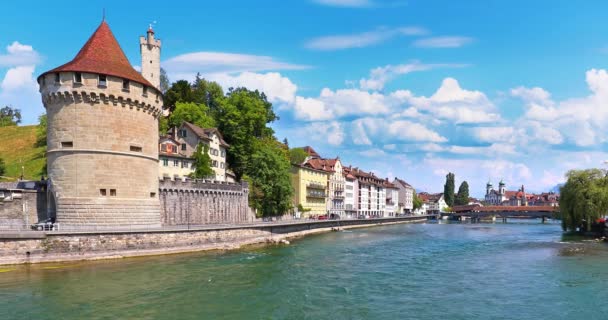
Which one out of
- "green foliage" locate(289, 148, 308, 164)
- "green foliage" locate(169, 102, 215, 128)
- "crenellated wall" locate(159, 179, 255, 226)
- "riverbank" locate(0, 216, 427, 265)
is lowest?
"riverbank" locate(0, 216, 427, 265)

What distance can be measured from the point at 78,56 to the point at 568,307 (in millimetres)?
32573

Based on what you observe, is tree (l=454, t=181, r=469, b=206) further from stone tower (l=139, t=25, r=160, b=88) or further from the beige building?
stone tower (l=139, t=25, r=160, b=88)

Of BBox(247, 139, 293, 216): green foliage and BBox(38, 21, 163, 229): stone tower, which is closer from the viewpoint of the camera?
BBox(38, 21, 163, 229): stone tower

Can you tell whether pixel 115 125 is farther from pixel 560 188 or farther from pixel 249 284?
pixel 560 188

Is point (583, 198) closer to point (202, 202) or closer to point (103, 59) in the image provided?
point (202, 202)

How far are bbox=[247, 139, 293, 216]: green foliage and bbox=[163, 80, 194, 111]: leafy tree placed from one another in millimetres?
21006

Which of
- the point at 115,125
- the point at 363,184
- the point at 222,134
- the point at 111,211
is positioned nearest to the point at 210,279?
the point at 111,211

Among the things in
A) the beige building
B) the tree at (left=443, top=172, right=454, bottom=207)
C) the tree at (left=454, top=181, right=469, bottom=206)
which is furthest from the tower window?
the tree at (left=454, top=181, right=469, bottom=206)

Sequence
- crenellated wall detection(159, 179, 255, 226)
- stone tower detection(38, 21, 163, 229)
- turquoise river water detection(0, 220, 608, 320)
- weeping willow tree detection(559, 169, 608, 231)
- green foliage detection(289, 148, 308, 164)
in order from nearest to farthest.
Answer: turquoise river water detection(0, 220, 608, 320) < stone tower detection(38, 21, 163, 229) < crenellated wall detection(159, 179, 255, 226) < weeping willow tree detection(559, 169, 608, 231) < green foliage detection(289, 148, 308, 164)

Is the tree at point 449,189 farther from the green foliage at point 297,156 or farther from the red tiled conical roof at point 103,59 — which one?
the red tiled conical roof at point 103,59

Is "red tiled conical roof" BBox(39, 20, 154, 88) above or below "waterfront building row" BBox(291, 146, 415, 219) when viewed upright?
above

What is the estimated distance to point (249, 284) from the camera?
22.9m

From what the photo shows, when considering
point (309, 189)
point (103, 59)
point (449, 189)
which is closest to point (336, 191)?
point (309, 189)

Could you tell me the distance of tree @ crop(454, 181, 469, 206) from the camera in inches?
6777
